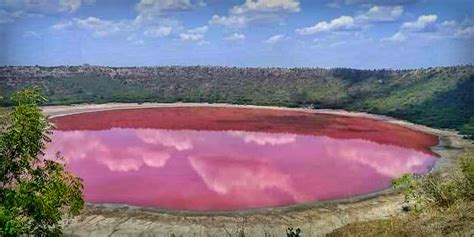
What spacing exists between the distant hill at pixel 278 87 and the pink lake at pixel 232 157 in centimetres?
956

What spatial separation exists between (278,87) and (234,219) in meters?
80.5

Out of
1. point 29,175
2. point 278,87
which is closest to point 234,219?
point 29,175

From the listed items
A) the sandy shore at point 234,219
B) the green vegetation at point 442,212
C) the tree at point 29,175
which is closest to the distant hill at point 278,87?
the sandy shore at point 234,219

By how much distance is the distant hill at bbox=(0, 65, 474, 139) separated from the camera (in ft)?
246

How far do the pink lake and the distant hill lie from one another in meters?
9.56

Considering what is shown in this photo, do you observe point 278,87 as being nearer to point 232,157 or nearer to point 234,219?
point 232,157

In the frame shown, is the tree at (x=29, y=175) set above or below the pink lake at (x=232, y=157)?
above

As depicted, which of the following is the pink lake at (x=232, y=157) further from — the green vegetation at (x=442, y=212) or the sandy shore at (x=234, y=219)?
the green vegetation at (x=442, y=212)

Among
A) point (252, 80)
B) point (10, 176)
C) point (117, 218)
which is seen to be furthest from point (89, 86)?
point (10, 176)

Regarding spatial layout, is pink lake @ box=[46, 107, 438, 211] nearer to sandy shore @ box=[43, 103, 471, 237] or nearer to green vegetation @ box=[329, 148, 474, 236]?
sandy shore @ box=[43, 103, 471, 237]

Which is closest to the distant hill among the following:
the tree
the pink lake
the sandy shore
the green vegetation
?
the pink lake

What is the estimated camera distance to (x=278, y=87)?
106 m

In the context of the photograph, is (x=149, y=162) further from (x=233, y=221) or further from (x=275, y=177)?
(x=233, y=221)

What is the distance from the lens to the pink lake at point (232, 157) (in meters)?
31.9
